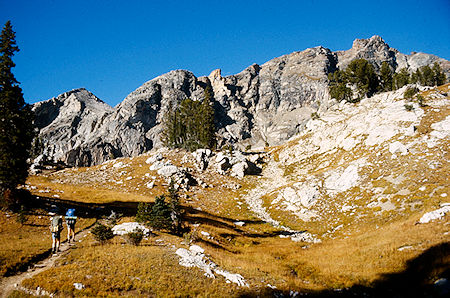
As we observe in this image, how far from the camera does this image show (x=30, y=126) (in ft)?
93.7

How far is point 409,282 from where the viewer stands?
40.9 feet

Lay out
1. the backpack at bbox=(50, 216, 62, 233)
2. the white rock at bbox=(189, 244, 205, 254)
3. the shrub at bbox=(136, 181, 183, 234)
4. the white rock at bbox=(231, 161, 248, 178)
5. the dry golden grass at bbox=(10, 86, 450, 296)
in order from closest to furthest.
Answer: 1. the dry golden grass at bbox=(10, 86, 450, 296)
2. the backpack at bbox=(50, 216, 62, 233)
3. the white rock at bbox=(189, 244, 205, 254)
4. the shrub at bbox=(136, 181, 183, 234)
5. the white rock at bbox=(231, 161, 248, 178)

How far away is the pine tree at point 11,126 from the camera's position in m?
25.8

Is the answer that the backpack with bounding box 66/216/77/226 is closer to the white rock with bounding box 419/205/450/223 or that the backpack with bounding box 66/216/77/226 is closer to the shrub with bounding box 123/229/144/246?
the shrub with bounding box 123/229/144/246

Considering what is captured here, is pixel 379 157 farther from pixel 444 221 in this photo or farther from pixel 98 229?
pixel 98 229

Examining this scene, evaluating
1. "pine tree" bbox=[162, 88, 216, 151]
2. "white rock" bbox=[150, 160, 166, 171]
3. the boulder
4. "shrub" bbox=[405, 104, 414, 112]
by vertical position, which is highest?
"pine tree" bbox=[162, 88, 216, 151]

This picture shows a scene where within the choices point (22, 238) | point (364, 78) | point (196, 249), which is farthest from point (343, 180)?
point (364, 78)

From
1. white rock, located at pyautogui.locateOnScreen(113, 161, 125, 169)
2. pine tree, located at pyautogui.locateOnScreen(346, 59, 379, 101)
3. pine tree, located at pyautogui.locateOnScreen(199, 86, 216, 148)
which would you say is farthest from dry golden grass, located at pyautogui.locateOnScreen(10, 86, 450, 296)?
pine tree, located at pyautogui.locateOnScreen(346, 59, 379, 101)

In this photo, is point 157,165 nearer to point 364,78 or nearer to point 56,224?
point 56,224

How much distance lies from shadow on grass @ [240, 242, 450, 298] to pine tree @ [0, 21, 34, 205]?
3008cm

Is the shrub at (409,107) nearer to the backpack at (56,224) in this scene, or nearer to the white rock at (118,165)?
the backpack at (56,224)

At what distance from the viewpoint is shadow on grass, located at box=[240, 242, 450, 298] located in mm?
11541

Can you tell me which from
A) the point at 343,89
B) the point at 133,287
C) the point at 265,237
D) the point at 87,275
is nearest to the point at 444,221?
the point at 265,237

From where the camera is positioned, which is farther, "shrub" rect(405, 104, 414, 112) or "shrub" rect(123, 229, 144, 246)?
"shrub" rect(405, 104, 414, 112)
